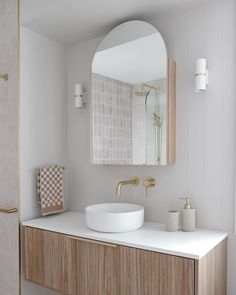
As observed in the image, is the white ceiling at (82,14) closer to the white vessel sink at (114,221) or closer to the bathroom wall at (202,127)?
the bathroom wall at (202,127)

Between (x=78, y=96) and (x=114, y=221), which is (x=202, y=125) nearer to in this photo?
(x=114, y=221)

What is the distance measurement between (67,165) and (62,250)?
0.85 m

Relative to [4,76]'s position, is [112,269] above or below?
below

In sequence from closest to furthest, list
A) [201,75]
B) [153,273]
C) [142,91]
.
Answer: [153,273] < [201,75] < [142,91]

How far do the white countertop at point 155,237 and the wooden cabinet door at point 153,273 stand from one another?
0.03m

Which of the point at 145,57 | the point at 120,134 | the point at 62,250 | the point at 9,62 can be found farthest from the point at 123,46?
the point at 62,250

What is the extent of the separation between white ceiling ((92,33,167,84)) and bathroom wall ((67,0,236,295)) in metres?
0.11

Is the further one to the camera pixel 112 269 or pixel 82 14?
pixel 82 14

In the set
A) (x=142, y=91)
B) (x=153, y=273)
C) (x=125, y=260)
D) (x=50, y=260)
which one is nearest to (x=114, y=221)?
(x=125, y=260)

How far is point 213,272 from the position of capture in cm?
160

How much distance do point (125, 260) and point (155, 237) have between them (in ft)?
0.68

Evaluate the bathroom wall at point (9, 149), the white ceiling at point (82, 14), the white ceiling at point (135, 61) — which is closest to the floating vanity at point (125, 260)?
the bathroom wall at point (9, 149)

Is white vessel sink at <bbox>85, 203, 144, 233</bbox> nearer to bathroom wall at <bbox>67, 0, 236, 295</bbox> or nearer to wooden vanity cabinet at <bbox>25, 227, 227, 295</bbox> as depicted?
wooden vanity cabinet at <bbox>25, 227, 227, 295</bbox>

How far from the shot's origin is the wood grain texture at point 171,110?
1.94 metres
